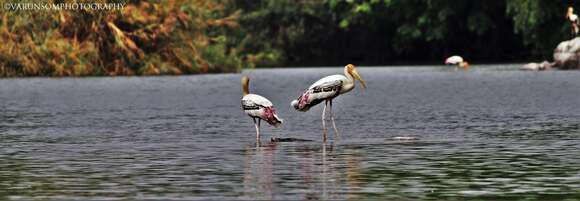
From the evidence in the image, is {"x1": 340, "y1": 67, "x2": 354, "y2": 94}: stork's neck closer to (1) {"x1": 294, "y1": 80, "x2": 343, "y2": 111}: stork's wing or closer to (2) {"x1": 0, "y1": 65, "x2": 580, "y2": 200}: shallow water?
(1) {"x1": 294, "y1": 80, "x2": 343, "y2": 111}: stork's wing

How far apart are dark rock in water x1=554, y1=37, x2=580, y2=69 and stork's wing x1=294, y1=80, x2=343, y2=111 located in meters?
39.6

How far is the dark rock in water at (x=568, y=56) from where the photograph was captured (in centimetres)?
6266

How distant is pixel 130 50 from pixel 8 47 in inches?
212

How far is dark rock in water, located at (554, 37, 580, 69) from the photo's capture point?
206 feet

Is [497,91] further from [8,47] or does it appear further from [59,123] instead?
[8,47]

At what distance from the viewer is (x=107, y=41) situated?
6216cm

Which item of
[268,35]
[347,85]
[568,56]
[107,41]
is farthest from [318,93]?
[268,35]

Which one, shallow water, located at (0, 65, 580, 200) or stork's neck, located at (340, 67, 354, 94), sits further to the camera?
stork's neck, located at (340, 67, 354, 94)

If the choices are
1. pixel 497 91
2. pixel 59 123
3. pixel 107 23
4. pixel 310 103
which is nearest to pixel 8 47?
pixel 107 23

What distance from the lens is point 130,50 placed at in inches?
2470

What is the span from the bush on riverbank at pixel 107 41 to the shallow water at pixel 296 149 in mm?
20403

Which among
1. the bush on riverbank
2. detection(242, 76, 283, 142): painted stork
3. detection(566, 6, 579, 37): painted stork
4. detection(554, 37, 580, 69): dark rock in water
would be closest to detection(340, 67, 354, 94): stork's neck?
detection(242, 76, 283, 142): painted stork

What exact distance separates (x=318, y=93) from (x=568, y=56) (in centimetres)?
3982

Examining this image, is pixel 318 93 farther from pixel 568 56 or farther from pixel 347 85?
pixel 568 56
